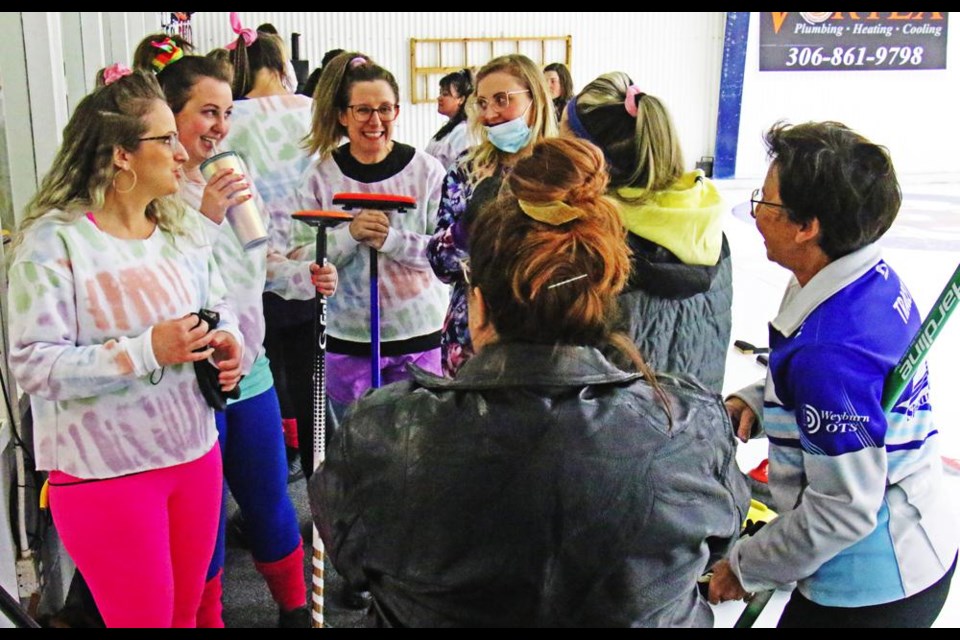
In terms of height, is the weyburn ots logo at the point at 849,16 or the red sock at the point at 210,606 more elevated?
the weyburn ots logo at the point at 849,16

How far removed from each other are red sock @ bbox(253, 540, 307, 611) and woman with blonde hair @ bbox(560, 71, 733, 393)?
1.21m

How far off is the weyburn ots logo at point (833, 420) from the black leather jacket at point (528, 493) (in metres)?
0.33

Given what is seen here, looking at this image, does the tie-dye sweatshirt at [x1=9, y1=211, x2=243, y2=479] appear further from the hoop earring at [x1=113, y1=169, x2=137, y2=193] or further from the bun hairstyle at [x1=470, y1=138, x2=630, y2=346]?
the bun hairstyle at [x1=470, y1=138, x2=630, y2=346]

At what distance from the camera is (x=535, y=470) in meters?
1.10

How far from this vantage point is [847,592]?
5.15 feet

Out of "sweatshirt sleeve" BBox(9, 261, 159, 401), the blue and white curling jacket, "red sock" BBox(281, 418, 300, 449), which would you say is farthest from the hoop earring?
"red sock" BBox(281, 418, 300, 449)

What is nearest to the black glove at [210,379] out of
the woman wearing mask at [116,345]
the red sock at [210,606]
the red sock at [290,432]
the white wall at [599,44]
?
the woman wearing mask at [116,345]

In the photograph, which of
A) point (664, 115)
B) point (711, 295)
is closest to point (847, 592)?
point (711, 295)

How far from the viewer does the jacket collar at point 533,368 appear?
1140mm

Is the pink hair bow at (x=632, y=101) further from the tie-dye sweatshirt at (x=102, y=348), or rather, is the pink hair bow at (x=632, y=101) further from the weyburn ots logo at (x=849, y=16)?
the weyburn ots logo at (x=849, y=16)

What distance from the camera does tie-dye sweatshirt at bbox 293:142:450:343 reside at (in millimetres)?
2824

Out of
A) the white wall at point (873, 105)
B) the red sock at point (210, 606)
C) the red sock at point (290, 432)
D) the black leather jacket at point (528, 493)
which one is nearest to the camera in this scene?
the black leather jacket at point (528, 493)

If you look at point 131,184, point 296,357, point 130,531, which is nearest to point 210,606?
point 130,531

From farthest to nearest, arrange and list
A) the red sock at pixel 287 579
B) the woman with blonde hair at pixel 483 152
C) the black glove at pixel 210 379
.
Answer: the red sock at pixel 287 579 < the woman with blonde hair at pixel 483 152 < the black glove at pixel 210 379
